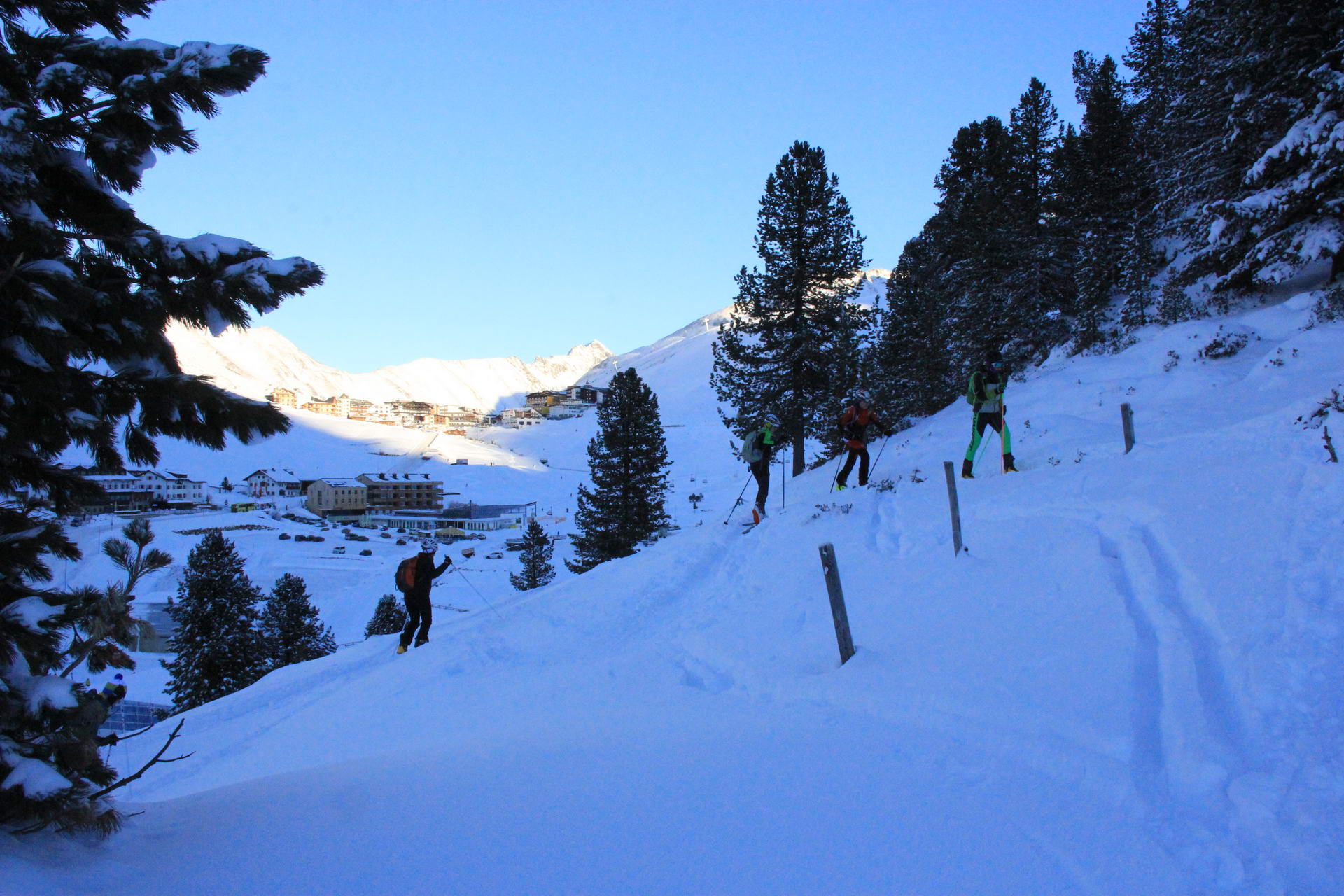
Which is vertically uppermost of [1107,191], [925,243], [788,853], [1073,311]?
[925,243]

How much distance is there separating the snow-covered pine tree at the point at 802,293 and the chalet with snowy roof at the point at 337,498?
3304 inches

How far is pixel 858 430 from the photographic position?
1405 centimetres

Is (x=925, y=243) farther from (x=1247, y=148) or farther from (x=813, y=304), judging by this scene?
(x=1247, y=148)

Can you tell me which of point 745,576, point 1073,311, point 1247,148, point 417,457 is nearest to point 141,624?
point 745,576

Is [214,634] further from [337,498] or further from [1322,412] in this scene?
[337,498]

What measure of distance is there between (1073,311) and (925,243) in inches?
413

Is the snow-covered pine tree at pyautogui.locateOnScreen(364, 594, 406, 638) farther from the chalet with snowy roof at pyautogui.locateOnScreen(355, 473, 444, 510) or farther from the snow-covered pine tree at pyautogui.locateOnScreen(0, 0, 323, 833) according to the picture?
the chalet with snowy roof at pyautogui.locateOnScreen(355, 473, 444, 510)

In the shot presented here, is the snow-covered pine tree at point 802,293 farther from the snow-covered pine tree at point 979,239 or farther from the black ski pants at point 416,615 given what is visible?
the black ski pants at point 416,615

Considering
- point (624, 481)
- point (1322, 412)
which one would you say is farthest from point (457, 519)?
point (1322, 412)

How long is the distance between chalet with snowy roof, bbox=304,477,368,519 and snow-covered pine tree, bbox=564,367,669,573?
7464 centimetres

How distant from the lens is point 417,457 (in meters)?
128

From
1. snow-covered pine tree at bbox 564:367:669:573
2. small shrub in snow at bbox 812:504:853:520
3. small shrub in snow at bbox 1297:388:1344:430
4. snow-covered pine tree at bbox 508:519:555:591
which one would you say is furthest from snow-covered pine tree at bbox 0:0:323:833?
snow-covered pine tree at bbox 508:519:555:591

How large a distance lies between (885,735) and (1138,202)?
93.2 ft

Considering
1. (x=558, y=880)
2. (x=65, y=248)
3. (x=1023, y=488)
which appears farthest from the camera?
(x=1023, y=488)
